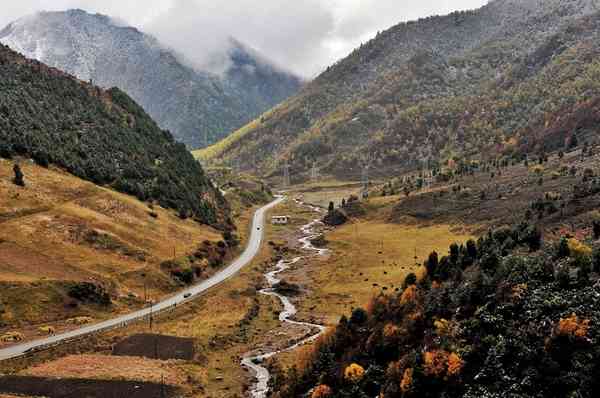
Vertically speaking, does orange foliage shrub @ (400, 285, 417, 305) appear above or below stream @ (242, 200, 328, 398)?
above

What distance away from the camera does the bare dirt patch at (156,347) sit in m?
92.0

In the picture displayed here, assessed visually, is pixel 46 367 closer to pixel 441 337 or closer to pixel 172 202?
pixel 441 337

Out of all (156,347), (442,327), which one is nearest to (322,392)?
(442,327)

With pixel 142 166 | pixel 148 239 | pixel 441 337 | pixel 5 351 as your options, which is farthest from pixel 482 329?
pixel 142 166

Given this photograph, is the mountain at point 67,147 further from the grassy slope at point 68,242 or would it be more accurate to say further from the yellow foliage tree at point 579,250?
the yellow foliage tree at point 579,250

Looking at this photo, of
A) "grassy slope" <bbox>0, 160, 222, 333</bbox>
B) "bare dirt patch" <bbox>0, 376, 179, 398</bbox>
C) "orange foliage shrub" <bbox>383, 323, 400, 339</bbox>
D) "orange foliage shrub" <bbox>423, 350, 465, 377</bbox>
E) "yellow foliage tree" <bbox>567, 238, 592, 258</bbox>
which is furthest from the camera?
"grassy slope" <bbox>0, 160, 222, 333</bbox>

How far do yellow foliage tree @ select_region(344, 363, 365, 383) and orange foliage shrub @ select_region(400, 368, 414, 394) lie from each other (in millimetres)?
8276

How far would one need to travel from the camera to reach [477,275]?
244 ft

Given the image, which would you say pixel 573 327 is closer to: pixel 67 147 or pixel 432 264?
pixel 432 264

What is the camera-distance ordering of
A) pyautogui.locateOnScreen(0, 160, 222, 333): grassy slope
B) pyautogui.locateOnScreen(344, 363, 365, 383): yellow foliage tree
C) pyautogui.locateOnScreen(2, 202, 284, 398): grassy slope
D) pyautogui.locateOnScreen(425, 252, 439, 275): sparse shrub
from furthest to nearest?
1. pyautogui.locateOnScreen(0, 160, 222, 333): grassy slope
2. pyautogui.locateOnScreen(425, 252, 439, 275): sparse shrub
3. pyautogui.locateOnScreen(2, 202, 284, 398): grassy slope
4. pyautogui.locateOnScreen(344, 363, 365, 383): yellow foliage tree

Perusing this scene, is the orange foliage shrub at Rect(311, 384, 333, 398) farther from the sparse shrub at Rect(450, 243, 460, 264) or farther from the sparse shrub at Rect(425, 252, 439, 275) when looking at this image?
the sparse shrub at Rect(450, 243, 460, 264)

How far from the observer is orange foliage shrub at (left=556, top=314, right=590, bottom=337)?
173ft

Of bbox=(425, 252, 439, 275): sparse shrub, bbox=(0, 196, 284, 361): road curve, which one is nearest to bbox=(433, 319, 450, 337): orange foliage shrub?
bbox=(425, 252, 439, 275): sparse shrub

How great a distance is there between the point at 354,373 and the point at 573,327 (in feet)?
86.4
